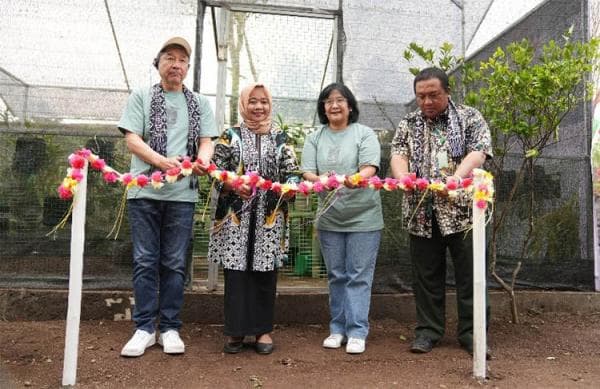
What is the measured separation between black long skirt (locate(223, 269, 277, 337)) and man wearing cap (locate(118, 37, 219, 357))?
0.32m

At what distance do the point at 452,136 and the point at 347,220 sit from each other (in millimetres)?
870

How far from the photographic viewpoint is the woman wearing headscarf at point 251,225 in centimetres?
314

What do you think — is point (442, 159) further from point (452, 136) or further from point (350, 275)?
point (350, 275)

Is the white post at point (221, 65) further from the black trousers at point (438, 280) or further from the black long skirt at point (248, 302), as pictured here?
the black trousers at point (438, 280)

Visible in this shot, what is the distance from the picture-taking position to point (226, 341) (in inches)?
136

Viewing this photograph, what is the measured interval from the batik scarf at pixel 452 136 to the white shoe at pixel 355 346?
1163mm

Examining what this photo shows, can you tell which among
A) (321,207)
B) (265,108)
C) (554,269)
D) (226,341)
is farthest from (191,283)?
(554,269)

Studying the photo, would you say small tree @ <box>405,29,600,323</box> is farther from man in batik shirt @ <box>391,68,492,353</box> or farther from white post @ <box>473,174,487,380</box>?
white post @ <box>473,174,487,380</box>

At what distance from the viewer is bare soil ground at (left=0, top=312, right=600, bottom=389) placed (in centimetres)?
270

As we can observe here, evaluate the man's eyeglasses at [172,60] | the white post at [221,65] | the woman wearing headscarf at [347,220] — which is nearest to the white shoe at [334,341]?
the woman wearing headscarf at [347,220]

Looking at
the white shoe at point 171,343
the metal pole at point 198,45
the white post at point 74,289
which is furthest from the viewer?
the metal pole at point 198,45

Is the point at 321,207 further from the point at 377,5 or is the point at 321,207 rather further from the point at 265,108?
the point at 377,5

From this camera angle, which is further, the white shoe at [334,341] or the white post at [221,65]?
the white post at [221,65]

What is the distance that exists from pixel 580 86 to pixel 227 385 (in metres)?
3.96
